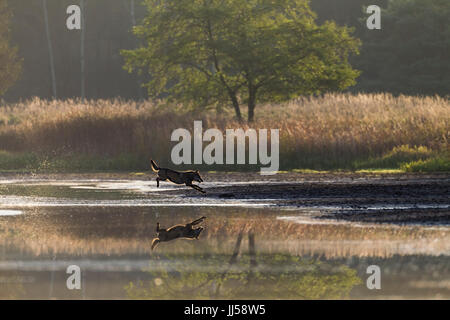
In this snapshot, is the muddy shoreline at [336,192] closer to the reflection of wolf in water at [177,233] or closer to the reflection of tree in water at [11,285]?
the reflection of wolf in water at [177,233]

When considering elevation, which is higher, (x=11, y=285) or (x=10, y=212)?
(x=11, y=285)

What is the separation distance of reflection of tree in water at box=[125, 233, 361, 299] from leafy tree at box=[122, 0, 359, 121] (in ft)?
84.1

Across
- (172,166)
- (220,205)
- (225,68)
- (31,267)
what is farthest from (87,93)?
(31,267)

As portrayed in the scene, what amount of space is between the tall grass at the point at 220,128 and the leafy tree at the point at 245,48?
4.47 ft

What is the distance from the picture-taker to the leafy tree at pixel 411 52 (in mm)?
62812

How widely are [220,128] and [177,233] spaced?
2032 centimetres

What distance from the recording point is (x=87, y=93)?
80000 millimetres

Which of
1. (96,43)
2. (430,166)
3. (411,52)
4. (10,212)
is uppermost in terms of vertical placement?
(96,43)

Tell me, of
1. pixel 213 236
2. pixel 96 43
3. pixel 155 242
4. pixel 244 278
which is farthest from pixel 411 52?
pixel 244 278

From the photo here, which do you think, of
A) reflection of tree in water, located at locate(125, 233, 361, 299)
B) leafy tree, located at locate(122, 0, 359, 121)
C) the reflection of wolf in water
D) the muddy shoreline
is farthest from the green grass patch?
reflection of tree in water, located at locate(125, 233, 361, 299)

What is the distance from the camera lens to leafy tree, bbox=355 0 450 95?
62.8 metres

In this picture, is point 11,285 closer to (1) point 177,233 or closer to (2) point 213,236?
(2) point 213,236

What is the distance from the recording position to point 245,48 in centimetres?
3647
